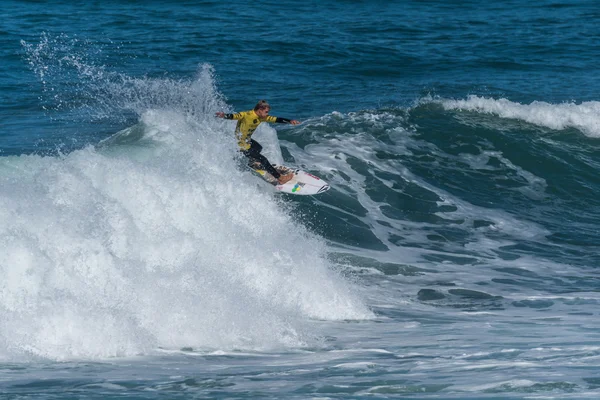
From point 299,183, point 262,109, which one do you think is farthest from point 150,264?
point 299,183

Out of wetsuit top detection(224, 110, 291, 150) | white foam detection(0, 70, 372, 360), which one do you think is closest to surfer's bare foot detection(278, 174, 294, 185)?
wetsuit top detection(224, 110, 291, 150)

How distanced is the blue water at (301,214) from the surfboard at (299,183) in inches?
7.1

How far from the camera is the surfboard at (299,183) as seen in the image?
14789mm

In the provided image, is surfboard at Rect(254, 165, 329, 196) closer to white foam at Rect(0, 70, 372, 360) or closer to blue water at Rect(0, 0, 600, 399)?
blue water at Rect(0, 0, 600, 399)

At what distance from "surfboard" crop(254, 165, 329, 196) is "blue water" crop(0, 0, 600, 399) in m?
0.18

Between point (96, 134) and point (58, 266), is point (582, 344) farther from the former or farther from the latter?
point (96, 134)

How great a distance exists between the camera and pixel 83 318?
28.0 ft

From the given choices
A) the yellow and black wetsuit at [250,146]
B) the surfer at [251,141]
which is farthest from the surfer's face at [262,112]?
the yellow and black wetsuit at [250,146]

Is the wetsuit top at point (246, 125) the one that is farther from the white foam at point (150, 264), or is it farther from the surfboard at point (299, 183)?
the white foam at point (150, 264)

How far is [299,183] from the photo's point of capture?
49.4ft

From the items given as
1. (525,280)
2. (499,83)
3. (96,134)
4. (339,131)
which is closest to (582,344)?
(525,280)

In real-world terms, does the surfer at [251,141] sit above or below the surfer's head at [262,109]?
below

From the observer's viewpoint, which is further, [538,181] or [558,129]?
[558,129]

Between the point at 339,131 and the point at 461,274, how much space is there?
20.7 ft
